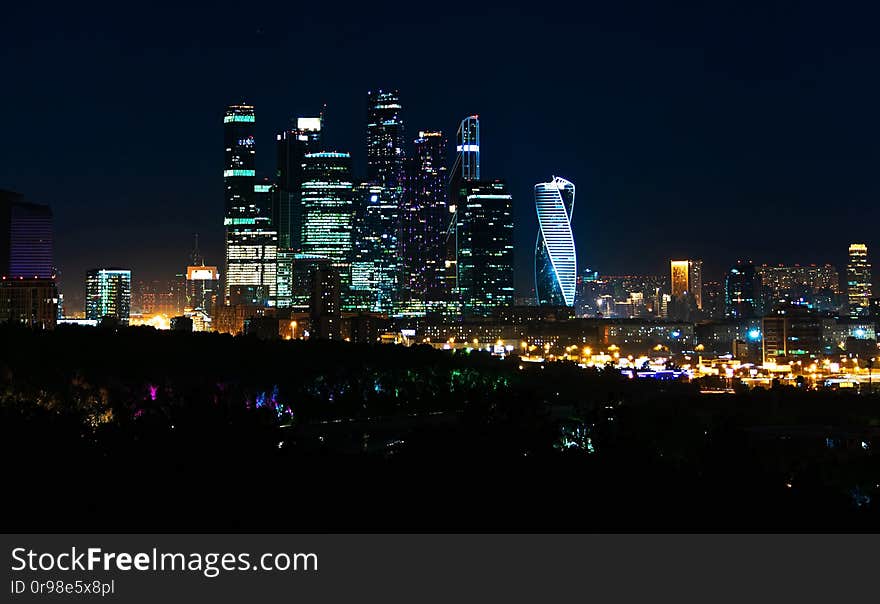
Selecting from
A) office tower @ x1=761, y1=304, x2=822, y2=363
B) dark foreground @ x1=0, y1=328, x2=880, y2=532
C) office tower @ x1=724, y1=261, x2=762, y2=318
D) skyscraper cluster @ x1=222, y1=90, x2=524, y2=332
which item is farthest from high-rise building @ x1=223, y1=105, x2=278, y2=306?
dark foreground @ x1=0, y1=328, x2=880, y2=532

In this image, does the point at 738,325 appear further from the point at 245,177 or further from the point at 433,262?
the point at 245,177

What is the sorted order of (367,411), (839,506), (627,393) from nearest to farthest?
(839,506) < (367,411) < (627,393)

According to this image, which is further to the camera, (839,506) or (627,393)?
(627,393)

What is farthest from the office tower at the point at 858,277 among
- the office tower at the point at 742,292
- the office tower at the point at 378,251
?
the office tower at the point at 378,251

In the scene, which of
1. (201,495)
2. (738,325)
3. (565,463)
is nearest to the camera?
(201,495)

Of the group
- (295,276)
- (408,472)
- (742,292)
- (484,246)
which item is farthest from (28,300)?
(742,292)

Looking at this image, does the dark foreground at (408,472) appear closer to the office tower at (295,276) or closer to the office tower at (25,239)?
the office tower at (25,239)
